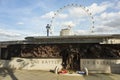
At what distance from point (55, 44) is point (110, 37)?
19.6 ft

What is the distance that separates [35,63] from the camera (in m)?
23.6

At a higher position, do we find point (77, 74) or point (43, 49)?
point (43, 49)

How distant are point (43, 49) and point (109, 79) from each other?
27.3 feet

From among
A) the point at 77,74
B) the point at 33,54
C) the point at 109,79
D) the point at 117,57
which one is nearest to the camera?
the point at 109,79

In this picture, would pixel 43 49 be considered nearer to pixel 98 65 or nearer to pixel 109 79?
pixel 98 65

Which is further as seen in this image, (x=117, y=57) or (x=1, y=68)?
(x=1, y=68)

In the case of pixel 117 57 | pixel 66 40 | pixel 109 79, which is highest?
pixel 66 40

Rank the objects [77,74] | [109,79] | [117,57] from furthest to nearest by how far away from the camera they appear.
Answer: [117,57] < [77,74] < [109,79]

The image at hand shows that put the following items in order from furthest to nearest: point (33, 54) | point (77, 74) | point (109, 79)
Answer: point (33, 54) → point (77, 74) → point (109, 79)

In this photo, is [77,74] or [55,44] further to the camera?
[55,44]

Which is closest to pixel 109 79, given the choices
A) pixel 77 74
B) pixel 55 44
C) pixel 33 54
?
pixel 77 74

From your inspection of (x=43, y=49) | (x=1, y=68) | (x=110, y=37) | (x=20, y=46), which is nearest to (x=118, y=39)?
(x=110, y=37)

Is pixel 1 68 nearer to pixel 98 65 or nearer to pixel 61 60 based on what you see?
pixel 61 60

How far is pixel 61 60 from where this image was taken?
76.1 ft
